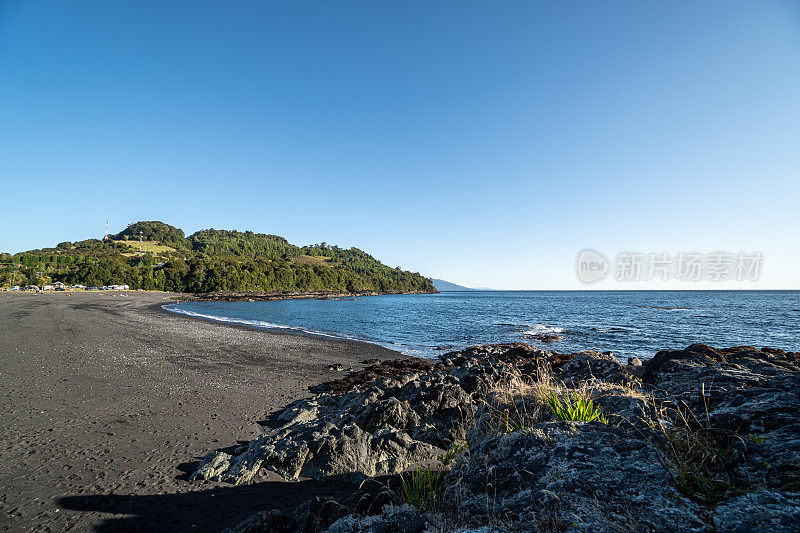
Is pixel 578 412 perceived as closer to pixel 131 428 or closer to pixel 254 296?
pixel 131 428

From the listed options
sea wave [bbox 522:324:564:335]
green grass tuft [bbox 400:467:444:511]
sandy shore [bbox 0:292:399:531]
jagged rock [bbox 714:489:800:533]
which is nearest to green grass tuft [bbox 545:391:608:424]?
jagged rock [bbox 714:489:800:533]

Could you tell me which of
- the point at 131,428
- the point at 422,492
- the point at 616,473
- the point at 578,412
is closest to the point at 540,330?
the point at 578,412

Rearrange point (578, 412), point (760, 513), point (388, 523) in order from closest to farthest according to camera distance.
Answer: point (760, 513)
point (388, 523)
point (578, 412)

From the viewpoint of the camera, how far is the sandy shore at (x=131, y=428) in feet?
18.7

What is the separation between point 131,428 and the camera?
355 inches

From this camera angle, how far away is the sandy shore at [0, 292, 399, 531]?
571 centimetres

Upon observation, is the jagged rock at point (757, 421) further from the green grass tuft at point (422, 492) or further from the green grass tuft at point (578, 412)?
the green grass tuft at point (422, 492)

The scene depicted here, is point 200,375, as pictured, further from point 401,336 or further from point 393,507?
point 401,336

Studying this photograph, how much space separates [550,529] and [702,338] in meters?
40.4

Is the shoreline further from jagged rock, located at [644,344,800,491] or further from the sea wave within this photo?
jagged rock, located at [644,344,800,491]

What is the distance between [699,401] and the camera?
12.9ft

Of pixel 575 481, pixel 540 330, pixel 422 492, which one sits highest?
pixel 575 481

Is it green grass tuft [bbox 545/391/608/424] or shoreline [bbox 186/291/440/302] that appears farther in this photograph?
shoreline [bbox 186/291/440/302]

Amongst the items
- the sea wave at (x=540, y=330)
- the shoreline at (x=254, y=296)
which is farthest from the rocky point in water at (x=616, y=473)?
the shoreline at (x=254, y=296)
